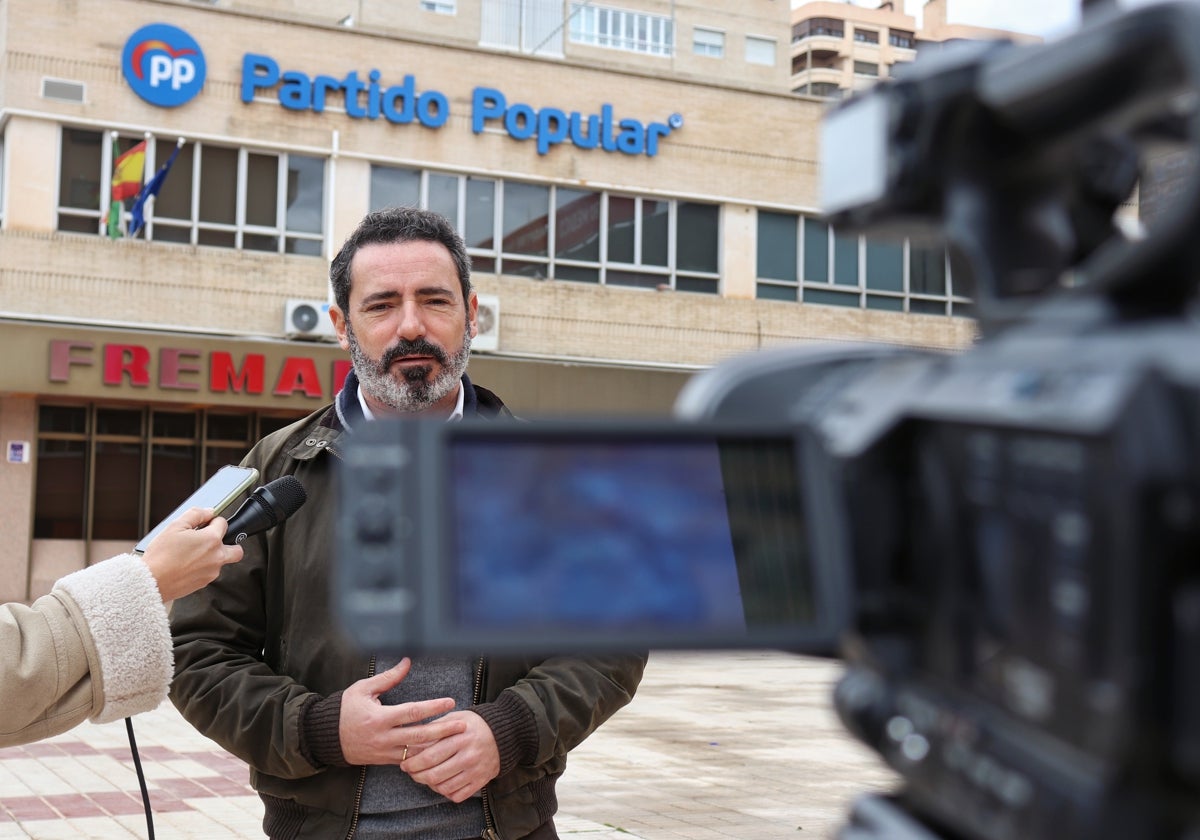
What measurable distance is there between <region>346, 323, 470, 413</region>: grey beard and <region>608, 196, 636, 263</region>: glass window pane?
67.4ft

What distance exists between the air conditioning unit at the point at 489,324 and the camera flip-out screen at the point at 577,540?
2116cm

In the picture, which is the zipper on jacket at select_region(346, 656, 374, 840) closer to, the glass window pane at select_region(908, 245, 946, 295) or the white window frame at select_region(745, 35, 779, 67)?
the glass window pane at select_region(908, 245, 946, 295)

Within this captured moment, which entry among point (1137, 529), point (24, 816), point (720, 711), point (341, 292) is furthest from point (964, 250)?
point (720, 711)

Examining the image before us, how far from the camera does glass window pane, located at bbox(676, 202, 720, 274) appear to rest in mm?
24531

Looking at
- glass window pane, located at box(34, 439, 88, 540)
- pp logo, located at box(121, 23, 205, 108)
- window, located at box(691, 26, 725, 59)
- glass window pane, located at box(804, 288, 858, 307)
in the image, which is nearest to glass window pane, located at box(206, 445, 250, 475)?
glass window pane, located at box(34, 439, 88, 540)

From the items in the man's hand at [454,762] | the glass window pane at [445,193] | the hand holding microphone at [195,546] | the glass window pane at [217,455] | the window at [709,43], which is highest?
→ the window at [709,43]

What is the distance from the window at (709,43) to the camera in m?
38.8

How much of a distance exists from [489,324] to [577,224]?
2653mm

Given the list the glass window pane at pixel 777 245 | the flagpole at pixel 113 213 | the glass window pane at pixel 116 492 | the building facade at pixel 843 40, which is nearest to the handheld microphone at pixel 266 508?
the flagpole at pixel 113 213

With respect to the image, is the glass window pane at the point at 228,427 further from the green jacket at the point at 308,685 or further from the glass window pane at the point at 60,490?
the green jacket at the point at 308,685

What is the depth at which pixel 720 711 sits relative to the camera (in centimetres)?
1266

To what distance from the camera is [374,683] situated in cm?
298

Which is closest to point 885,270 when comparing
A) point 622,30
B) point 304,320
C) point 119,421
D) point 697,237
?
point 697,237

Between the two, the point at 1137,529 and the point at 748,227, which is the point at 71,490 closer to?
the point at 748,227
